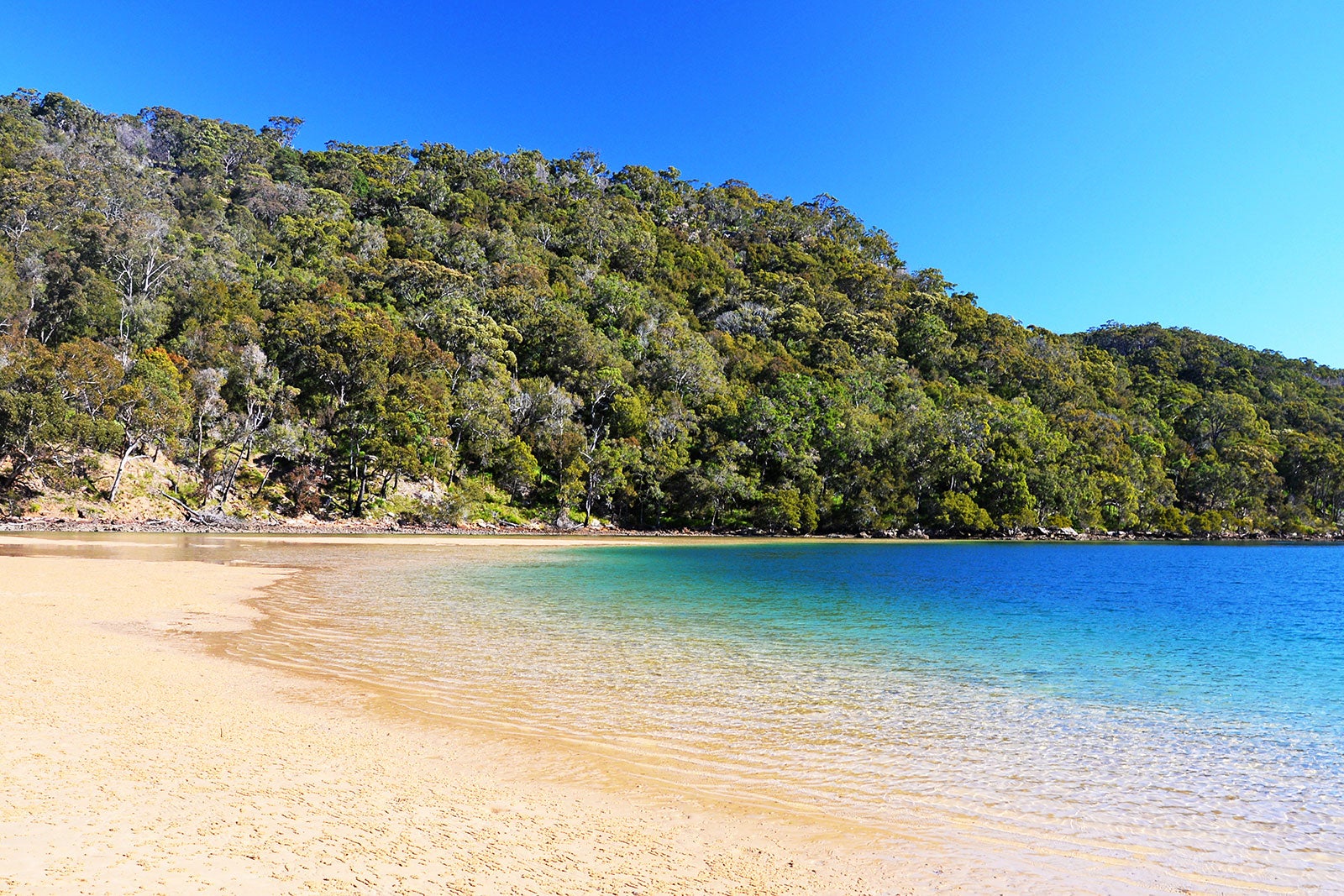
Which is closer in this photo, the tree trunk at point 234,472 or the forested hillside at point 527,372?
the tree trunk at point 234,472

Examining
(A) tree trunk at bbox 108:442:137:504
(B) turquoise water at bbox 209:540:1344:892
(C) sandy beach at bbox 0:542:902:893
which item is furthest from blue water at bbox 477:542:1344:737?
(A) tree trunk at bbox 108:442:137:504

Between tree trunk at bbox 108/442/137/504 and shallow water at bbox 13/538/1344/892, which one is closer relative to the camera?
shallow water at bbox 13/538/1344/892

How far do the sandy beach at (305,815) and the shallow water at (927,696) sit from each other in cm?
85

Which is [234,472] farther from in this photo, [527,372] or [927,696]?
[927,696]

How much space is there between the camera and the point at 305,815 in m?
4.97

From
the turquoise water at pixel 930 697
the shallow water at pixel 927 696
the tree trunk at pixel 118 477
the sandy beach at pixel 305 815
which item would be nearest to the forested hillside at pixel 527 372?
the tree trunk at pixel 118 477

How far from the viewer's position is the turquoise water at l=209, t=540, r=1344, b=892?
562 cm

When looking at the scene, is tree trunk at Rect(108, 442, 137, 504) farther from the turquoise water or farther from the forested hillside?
the turquoise water

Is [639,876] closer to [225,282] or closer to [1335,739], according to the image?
[1335,739]

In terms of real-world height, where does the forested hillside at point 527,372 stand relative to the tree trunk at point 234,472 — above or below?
above

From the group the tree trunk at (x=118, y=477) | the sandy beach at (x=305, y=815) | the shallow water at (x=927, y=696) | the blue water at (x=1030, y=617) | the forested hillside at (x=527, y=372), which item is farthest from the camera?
the forested hillside at (x=527, y=372)

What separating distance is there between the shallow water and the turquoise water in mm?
39

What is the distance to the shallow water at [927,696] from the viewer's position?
5.61m

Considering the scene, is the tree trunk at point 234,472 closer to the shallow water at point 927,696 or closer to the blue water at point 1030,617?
the blue water at point 1030,617
